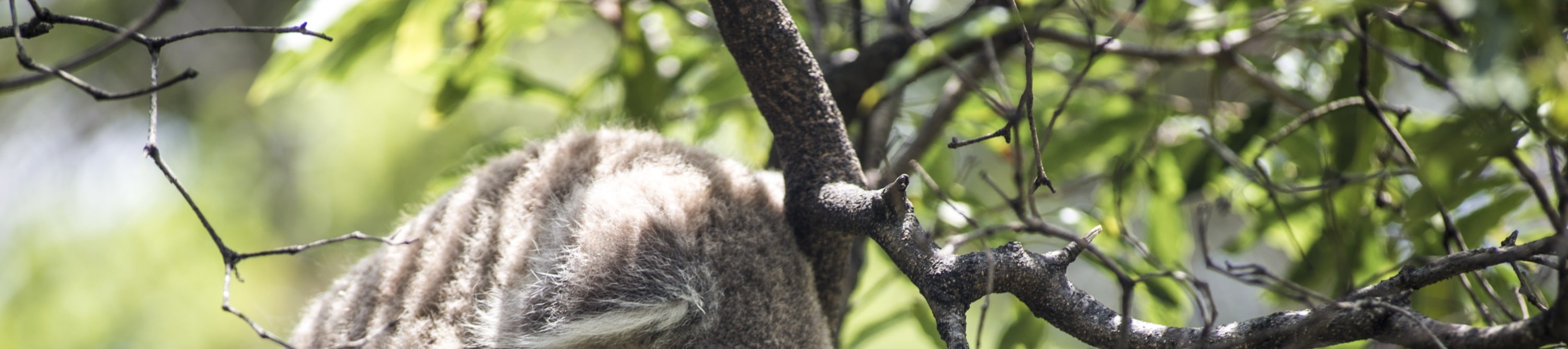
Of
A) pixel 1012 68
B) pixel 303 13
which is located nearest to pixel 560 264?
pixel 303 13

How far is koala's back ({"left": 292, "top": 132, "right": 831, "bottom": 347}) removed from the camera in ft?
2.26

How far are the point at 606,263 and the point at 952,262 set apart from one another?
249 mm

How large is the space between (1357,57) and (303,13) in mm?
1062

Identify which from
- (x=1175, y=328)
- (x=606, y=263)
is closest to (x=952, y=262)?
(x=1175, y=328)

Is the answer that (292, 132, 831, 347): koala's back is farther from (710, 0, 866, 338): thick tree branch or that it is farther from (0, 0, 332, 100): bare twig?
(0, 0, 332, 100): bare twig

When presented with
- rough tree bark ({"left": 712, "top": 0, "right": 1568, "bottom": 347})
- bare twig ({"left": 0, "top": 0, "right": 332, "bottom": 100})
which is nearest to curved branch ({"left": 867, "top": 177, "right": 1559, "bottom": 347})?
rough tree bark ({"left": 712, "top": 0, "right": 1568, "bottom": 347})

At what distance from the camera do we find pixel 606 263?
2.26ft

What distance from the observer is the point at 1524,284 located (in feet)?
2.34

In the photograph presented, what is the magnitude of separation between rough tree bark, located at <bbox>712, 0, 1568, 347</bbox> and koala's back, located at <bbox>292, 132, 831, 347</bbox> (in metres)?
0.05

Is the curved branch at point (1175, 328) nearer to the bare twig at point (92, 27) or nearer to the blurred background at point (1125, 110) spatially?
the blurred background at point (1125, 110)

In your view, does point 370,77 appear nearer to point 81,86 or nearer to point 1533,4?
point 81,86

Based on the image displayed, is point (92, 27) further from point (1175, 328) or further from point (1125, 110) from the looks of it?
point (1125, 110)

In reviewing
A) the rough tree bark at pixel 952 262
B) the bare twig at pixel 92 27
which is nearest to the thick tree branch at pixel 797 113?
the rough tree bark at pixel 952 262

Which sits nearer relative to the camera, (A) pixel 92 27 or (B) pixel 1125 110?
(A) pixel 92 27
